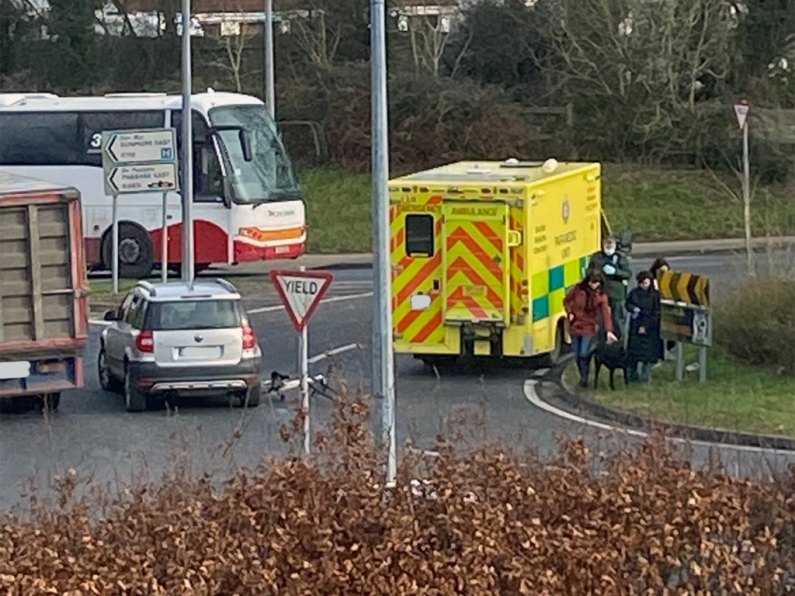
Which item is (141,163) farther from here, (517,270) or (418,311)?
(517,270)

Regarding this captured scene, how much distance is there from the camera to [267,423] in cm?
1548

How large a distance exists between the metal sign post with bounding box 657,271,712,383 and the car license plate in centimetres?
455

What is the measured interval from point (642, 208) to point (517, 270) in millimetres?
17932

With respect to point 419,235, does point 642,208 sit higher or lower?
lower

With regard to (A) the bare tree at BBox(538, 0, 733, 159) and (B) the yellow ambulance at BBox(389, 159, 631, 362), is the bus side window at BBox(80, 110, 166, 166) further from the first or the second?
(B) the yellow ambulance at BBox(389, 159, 631, 362)

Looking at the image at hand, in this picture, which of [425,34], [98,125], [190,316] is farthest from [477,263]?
[425,34]

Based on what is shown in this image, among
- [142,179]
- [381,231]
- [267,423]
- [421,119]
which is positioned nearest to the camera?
[381,231]

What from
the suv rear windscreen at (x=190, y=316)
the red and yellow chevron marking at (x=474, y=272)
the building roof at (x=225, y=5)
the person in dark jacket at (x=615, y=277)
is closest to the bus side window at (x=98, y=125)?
the building roof at (x=225, y=5)

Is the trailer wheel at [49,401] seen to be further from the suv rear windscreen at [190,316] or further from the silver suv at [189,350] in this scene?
the suv rear windscreen at [190,316]

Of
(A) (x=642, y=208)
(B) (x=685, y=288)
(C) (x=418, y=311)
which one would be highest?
(B) (x=685, y=288)

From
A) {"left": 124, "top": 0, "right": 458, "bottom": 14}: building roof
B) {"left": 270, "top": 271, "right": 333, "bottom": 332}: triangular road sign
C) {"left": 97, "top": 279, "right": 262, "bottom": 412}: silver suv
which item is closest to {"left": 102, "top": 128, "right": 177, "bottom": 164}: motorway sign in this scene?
{"left": 97, "top": 279, "right": 262, "bottom": 412}: silver suv

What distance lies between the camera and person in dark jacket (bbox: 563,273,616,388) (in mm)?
16797

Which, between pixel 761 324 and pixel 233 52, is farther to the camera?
pixel 233 52

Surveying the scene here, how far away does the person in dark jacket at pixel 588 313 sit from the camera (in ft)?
55.1
